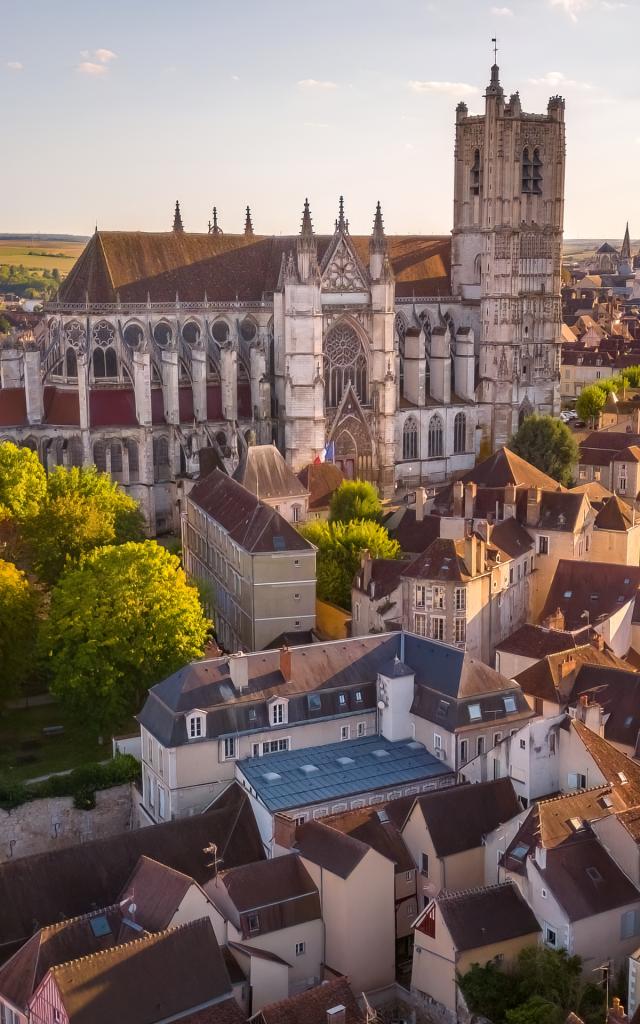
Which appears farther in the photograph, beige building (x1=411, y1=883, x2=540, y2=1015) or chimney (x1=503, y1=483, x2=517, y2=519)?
chimney (x1=503, y1=483, x2=517, y2=519)

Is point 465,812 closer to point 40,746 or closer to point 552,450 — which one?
point 40,746

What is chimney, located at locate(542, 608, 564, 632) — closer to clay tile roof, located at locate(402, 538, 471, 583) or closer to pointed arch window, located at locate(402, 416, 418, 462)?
clay tile roof, located at locate(402, 538, 471, 583)

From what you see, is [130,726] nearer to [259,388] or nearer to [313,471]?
[313,471]

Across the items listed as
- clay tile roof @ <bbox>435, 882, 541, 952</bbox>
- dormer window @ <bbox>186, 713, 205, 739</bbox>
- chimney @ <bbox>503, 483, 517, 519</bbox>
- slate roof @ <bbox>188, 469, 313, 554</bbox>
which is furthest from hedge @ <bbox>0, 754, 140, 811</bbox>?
chimney @ <bbox>503, 483, 517, 519</bbox>

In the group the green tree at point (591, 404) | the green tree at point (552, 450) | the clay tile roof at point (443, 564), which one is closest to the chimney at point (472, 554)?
the clay tile roof at point (443, 564)

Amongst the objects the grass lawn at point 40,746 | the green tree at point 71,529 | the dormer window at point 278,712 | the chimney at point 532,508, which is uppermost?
the chimney at point 532,508

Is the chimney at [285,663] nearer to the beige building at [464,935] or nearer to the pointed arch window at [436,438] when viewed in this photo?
the beige building at [464,935]

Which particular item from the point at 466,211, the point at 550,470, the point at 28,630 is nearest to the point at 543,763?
the point at 28,630
